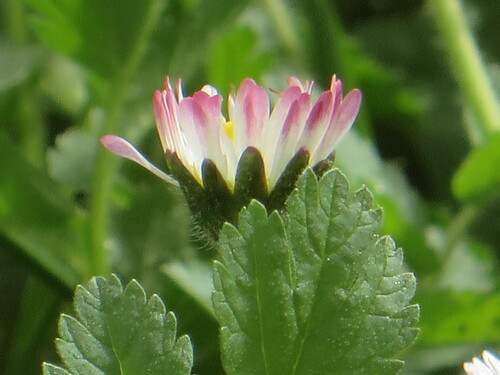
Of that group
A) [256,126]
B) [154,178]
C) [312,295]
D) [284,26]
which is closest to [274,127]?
[256,126]

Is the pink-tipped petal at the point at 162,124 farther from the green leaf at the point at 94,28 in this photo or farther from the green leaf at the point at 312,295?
the green leaf at the point at 94,28

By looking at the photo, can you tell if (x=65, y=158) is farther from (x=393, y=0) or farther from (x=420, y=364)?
(x=393, y=0)

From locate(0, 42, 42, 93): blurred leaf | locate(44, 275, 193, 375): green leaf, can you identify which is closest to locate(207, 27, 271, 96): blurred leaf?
locate(0, 42, 42, 93): blurred leaf

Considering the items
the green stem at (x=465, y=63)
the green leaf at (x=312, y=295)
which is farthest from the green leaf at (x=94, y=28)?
the green leaf at (x=312, y=295)

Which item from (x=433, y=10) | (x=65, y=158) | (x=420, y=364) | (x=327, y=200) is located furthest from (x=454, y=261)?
(x=327, y=200)

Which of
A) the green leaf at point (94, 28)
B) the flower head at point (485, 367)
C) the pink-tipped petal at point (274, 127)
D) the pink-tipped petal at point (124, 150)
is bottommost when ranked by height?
the flower head at point (485, 367)

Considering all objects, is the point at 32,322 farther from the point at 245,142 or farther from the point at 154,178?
the point at 245,142

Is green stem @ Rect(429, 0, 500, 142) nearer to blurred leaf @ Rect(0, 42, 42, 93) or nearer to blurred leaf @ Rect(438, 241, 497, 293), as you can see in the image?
blurred leaf @ Rect(438, 241, 497, 293)
